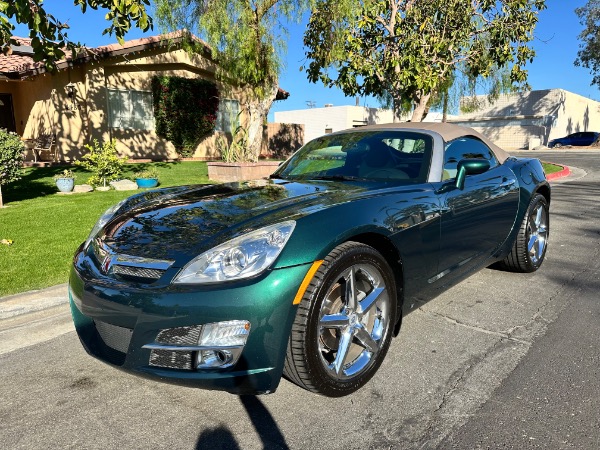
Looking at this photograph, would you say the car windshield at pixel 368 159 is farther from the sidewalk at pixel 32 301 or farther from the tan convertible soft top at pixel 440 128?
the sidewalk at pixel 32 301

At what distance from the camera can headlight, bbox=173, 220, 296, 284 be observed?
87.7 inches

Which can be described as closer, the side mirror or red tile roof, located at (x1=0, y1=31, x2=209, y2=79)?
the side mirror

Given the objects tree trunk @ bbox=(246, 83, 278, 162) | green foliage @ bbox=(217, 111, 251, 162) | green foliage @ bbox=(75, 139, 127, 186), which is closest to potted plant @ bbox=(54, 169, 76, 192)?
green foliage @ bbox=(75, 139, 127, 186)

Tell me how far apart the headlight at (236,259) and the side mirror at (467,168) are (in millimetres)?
1714

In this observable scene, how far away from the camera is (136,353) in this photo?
2.26m

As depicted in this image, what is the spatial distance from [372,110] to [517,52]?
31245 millimetres

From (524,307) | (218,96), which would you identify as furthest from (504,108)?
(524,307)

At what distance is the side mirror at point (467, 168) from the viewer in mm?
3452

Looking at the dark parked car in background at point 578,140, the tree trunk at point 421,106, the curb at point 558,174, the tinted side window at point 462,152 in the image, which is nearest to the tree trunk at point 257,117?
the tree trunk at point 421,106

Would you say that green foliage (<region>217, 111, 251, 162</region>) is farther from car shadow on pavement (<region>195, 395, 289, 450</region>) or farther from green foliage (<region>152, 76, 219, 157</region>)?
car shadow on pavement (<region>195, 395, 289, 450</region>)

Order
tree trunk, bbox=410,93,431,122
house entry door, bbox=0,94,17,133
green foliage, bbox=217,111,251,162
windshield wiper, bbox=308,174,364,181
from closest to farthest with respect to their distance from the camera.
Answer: windshield wiper, bbox=308,174,364,181, green foliage, bbox=217,111,251,162, tree trunk, bbox=410,93,431,122, house entry door, bbox=0,94,17,133

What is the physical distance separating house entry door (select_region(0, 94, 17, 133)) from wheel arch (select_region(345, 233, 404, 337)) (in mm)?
19014

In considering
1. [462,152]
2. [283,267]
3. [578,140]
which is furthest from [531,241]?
[578,140]

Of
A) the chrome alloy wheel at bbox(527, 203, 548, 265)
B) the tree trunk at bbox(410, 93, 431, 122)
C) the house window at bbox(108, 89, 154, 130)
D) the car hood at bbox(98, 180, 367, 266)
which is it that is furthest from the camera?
the house window at bbox(108, 89, 154, 130)
